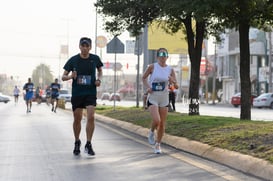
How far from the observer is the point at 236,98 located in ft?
164

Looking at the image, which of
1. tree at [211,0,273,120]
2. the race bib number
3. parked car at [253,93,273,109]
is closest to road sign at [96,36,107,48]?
parked car at [253,93,273,109]

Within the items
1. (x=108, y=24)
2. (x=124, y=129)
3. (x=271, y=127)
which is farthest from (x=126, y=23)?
(x=271, y=127)

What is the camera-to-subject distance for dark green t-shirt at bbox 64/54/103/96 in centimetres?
1041

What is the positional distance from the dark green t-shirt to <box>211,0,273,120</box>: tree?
4.50 meters

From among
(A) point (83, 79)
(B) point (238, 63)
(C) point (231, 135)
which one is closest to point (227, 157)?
(C) point (231, 135)

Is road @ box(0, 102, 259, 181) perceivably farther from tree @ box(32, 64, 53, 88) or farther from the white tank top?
tree @ box(32, 64, 53, 88)

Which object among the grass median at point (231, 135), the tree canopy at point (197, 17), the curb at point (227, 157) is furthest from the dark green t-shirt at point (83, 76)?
the tree canopy at point (197, 17)

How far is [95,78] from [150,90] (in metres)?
1.09

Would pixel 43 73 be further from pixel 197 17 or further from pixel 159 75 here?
pixel 159 75

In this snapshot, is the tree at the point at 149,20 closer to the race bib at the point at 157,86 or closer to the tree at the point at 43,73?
the race bib at the point at 157,86

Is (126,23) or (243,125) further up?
(126,23)

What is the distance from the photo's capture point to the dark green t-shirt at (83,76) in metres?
10.4

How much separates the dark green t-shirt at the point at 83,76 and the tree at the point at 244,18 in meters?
4.50

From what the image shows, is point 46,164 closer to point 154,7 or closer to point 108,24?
point 154,7
